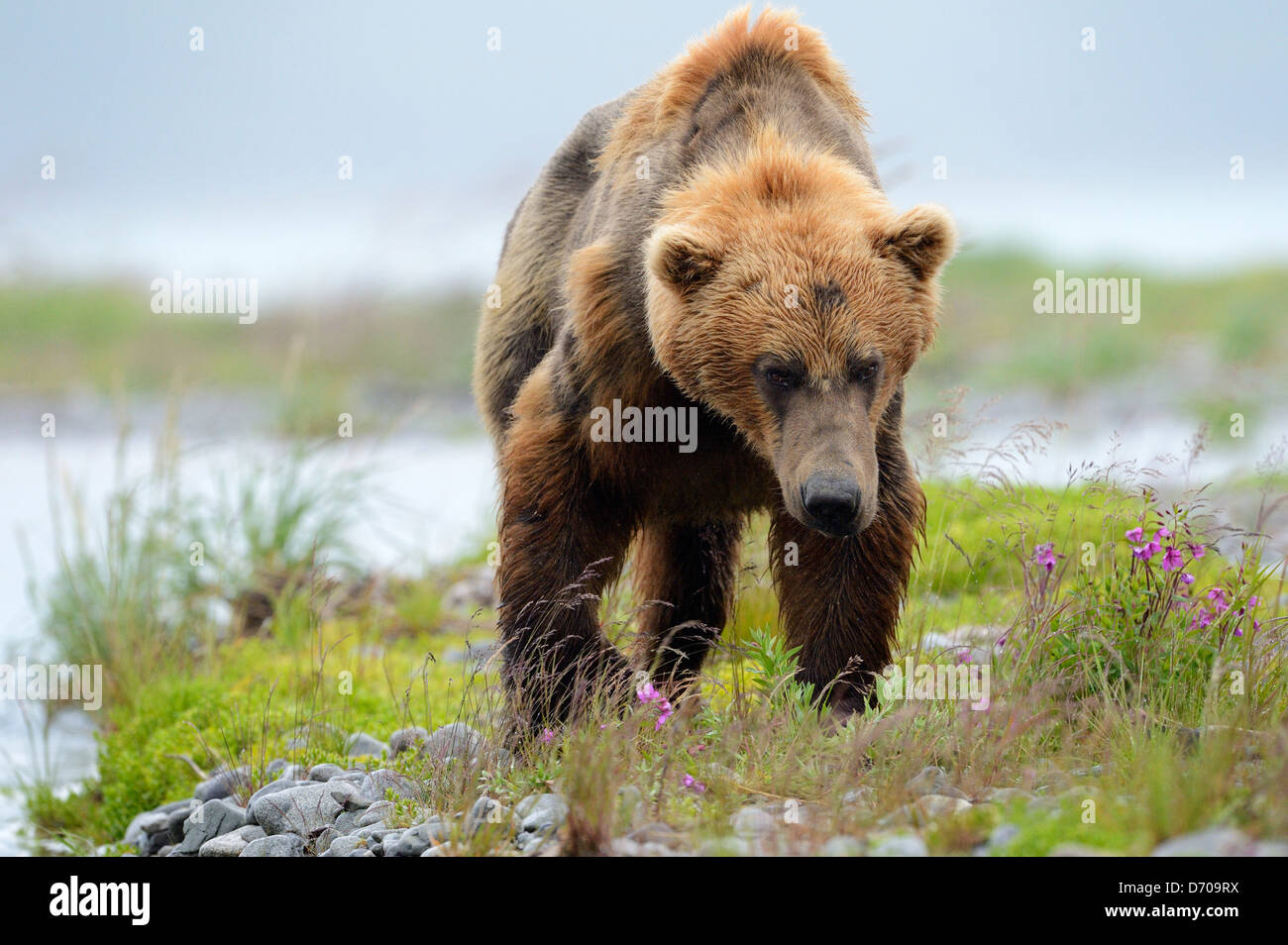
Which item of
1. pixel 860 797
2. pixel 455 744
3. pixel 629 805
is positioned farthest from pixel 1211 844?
pixel 455 744

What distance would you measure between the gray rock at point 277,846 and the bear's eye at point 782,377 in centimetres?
213

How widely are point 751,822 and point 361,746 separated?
2.64 m

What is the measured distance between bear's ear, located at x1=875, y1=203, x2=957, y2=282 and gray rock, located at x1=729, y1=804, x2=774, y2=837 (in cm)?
183

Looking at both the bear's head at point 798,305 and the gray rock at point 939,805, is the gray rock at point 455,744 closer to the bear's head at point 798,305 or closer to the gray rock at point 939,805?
the bear's head at point 798,305

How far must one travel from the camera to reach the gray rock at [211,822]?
5.14 m

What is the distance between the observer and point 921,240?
459 centimetres

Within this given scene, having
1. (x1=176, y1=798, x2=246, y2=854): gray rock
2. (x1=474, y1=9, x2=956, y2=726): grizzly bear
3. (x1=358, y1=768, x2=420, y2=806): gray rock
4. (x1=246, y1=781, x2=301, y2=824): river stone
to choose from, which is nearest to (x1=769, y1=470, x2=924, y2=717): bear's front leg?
(x1=474, y1=9, x2=956, y2=726): grizzly bear

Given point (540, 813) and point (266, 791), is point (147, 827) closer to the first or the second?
point (266, 791)

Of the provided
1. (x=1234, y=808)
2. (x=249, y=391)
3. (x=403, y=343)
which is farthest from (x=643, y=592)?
(x=249, y=391)

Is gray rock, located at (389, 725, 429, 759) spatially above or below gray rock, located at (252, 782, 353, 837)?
above

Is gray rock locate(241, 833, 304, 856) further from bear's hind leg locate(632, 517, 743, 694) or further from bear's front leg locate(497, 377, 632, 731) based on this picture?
bear's hind leg locate(632, 517, 743, 694)

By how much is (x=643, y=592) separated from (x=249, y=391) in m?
15.6

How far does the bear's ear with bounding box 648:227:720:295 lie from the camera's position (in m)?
4.41

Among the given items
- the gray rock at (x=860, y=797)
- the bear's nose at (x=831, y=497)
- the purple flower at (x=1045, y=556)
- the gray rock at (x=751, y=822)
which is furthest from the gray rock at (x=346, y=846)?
the purple flower at (x=1045, y=556)
